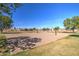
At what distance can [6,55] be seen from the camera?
3.16 meters

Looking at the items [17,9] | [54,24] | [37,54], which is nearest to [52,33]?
[54,24]

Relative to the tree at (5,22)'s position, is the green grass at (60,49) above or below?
below

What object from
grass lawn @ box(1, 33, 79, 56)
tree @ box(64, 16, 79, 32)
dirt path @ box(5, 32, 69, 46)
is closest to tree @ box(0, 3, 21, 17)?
dirt path @ box(5, 32, 69, 46)

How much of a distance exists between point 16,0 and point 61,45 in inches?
33.5

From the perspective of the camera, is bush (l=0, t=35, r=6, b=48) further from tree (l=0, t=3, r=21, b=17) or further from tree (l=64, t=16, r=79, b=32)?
tree (l=64, t=16, r=79, b=32)

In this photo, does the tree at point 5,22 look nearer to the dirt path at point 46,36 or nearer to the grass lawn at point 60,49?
the dirt path at point 46,36

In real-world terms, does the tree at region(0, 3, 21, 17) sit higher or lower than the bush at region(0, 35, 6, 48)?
higher

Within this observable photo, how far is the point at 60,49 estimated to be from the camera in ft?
10.5

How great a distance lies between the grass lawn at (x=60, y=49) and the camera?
316 centimetres

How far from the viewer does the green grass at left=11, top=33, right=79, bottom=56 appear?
10.4 ft

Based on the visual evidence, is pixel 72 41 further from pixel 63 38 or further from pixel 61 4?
pixel 61 4

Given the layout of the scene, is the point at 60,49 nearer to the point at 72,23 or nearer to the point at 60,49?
the point at 60,49

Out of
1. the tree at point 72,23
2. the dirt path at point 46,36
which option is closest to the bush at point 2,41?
the dirt path at point 46,36

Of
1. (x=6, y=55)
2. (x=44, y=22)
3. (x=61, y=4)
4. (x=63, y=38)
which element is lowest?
(x=6, y=55)
